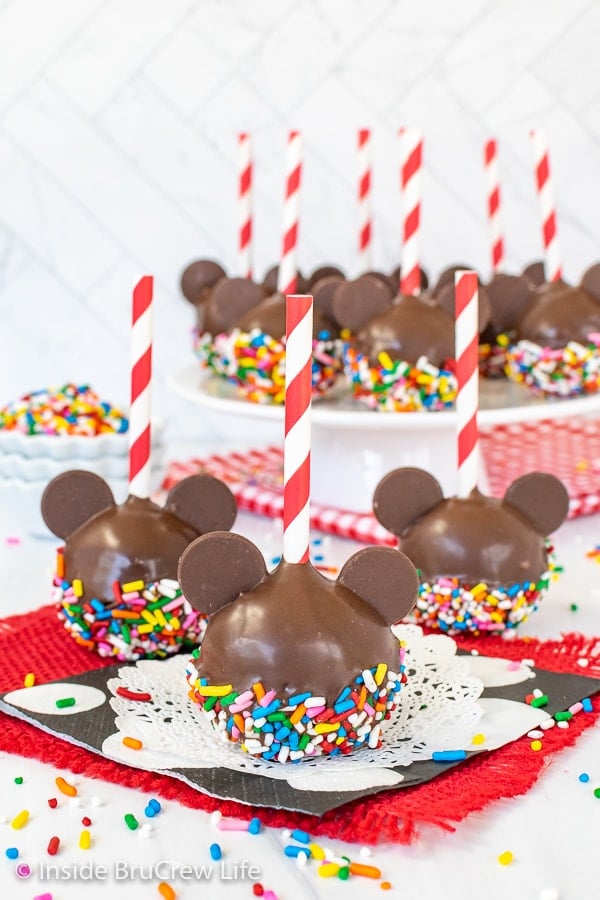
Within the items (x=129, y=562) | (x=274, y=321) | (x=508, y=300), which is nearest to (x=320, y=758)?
(x=129, y=562)

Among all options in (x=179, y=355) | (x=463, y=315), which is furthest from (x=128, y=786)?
(x=179, y=355)

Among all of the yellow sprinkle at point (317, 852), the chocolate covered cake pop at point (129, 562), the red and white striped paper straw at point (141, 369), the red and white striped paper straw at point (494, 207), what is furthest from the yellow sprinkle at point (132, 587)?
the red and white striped paper straw at point (494, 207)

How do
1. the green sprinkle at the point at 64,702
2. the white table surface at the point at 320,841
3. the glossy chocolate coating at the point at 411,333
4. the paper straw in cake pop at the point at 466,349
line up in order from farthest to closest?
the glossy chocolate coating at the point at 411,333 → the paper straw in cake pop at the point at 466,349 → the green sprinkle at the point at 64,702 → the white table surface at the point at 320,841

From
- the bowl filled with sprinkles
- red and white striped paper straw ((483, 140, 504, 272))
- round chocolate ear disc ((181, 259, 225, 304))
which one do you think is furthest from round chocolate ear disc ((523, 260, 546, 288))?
the bowl filled with sprinkles

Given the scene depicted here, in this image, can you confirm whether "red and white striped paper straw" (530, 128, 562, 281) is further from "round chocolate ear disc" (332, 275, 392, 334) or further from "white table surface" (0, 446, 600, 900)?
"white table surface" (0, 446, 600, 900)

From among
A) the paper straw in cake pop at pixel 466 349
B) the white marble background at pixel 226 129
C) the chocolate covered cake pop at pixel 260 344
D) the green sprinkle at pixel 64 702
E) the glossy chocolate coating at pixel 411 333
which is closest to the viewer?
the green sprinkle at pixel 64 702

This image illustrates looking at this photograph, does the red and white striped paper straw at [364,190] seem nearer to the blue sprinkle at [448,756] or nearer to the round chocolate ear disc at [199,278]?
the round chocolate ear disc at [199,278]

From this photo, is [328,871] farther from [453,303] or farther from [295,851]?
[453,303]
